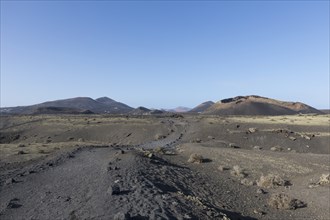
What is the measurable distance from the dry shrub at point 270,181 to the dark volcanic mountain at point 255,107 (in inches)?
4128

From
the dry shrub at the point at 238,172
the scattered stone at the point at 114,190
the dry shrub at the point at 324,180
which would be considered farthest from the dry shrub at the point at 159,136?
the scattered stone at the point at 114,190

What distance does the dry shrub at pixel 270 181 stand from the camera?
24622 millimetres

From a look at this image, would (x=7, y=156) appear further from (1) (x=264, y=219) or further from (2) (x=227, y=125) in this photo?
(2) (x=227, y=125)

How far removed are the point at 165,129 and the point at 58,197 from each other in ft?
143

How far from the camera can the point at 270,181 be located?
24.8m

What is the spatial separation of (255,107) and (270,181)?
368 feet

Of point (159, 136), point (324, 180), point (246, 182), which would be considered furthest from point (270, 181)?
point (159, 136)

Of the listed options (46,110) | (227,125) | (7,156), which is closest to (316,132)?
(227,125)

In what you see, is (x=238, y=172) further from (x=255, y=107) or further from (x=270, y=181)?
(x=255, y=107)

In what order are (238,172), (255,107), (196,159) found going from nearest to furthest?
(238,172) < (196,159) < (255,107)

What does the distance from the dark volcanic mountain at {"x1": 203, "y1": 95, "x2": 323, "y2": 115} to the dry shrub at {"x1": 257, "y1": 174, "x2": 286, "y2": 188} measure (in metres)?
105

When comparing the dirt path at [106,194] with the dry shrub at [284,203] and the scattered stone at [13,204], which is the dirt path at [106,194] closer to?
the scattered stone at [13,204]

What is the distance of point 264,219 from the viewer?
18.3 meters

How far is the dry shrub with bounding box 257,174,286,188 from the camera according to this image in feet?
80.8
